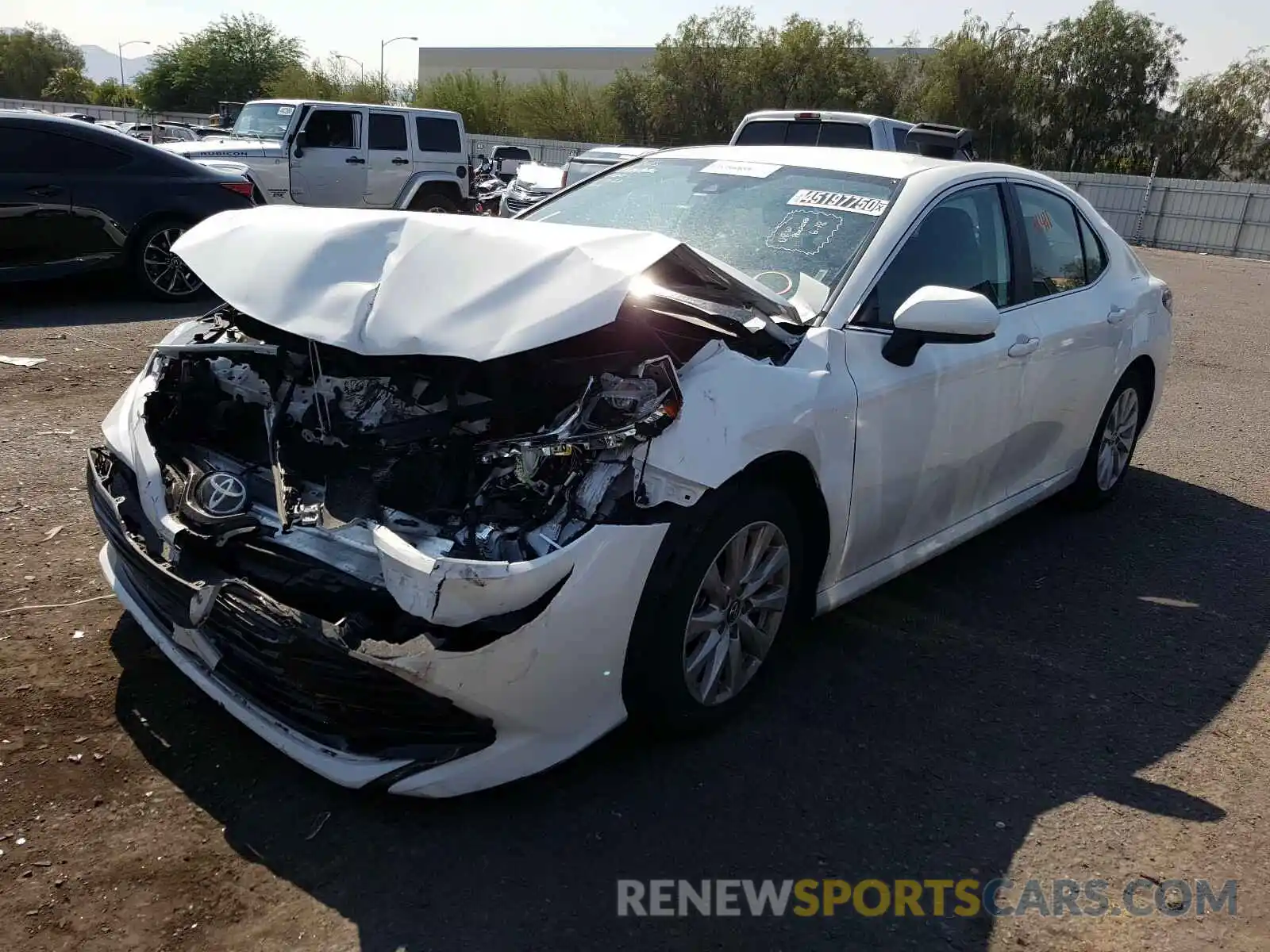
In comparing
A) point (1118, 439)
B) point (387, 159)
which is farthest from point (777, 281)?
point (387, 159)

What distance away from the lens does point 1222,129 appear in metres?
38.8

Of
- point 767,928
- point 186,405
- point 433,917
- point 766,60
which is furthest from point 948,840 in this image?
point 766,60

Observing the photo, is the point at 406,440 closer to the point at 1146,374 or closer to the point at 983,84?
the point at 1146,374

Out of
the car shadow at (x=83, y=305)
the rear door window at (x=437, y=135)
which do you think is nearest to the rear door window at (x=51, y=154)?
the car shadow at (x=83, y=305)

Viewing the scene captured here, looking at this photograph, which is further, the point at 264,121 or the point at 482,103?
the point at 482,103

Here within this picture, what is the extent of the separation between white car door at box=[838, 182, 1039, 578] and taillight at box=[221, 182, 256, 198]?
7595mm

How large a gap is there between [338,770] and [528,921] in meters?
0.59

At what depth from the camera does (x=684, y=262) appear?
10.2 ft

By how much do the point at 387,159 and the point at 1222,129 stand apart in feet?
119

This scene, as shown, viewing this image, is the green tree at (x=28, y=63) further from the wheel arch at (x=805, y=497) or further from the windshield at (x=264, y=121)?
the wheel arch at (x=805, y=497)

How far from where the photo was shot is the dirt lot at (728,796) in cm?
238

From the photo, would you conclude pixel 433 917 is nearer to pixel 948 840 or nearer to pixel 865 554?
pixel 948 840

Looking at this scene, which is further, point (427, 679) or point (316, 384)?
point (316, 384)

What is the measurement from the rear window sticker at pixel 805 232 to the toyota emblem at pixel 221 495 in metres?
2.02
